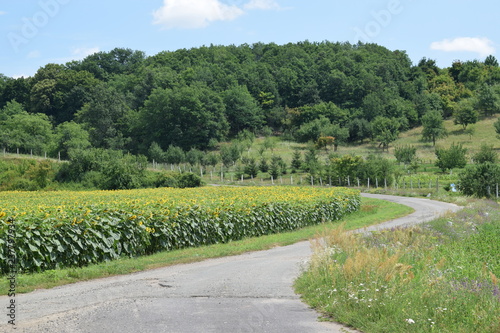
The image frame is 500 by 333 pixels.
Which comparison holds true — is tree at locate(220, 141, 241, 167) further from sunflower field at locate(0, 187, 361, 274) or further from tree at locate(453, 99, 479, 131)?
tree at locate(453, 99, 479, 131)

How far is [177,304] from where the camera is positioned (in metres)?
9.50

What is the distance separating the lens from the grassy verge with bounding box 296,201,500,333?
7602mm

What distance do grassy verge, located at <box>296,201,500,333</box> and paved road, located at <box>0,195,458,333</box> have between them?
0.52 metres

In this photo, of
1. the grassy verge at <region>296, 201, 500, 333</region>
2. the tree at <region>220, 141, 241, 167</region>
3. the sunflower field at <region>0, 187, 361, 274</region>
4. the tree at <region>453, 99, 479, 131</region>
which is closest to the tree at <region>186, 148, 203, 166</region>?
the tree at <region>220, 141, 241, 167</region>

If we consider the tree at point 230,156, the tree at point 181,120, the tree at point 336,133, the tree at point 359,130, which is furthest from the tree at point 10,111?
the tree at point 359,130

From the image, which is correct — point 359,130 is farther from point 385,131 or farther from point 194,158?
point 194,158

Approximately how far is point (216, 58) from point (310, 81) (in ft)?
108

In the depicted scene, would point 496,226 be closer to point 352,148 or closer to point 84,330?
point 84,330

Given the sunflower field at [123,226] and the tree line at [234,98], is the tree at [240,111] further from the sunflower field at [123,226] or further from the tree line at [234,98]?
the sunflower field at [123,226]

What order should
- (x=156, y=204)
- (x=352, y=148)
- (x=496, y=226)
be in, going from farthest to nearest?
(x=352, y=148), (x=496, y=226), (x=156, y=204)

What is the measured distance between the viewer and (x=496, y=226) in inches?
840

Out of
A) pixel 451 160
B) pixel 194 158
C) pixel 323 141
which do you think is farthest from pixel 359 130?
pixel 451 160

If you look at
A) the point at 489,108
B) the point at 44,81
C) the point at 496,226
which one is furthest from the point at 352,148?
the point at 496,226

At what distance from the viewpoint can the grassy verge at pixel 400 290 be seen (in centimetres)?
760
